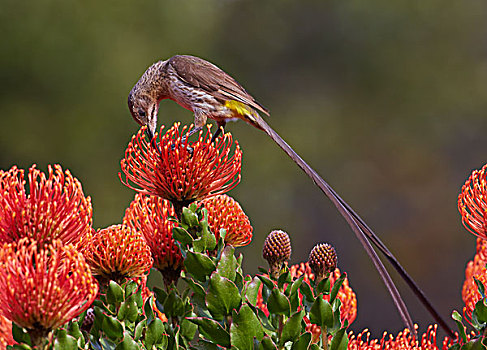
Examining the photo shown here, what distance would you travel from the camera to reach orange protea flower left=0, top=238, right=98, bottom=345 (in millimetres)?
1139

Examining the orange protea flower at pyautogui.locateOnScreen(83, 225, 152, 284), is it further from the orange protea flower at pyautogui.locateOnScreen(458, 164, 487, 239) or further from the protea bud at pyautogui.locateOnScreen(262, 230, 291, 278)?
the orange protea flower at pyautogui.locateOnScreen(458, 164, 487, 239)

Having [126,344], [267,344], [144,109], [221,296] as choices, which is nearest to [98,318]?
[126,344]

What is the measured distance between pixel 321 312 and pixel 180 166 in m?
0.49

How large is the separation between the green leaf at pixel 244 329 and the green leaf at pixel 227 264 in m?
0.10

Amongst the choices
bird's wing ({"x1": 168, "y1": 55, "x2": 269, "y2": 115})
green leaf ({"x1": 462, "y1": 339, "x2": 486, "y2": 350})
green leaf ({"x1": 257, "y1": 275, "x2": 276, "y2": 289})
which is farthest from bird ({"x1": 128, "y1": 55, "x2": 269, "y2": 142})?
green leaf ({"x1": 462, "y1": 339, "x2": 486, "y2": 350})

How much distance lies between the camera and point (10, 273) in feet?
3.76

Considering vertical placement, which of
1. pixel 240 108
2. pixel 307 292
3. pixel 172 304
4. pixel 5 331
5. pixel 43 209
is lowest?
pixel 307 292

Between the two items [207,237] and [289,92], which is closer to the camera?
[207,237]

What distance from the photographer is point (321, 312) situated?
130 cm

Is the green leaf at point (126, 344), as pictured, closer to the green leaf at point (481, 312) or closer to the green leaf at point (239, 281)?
the green leaf at point (239, 281)

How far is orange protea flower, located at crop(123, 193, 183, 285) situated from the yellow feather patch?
144 centimetres

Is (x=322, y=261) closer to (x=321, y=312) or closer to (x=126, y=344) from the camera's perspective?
(x=321, y=312)

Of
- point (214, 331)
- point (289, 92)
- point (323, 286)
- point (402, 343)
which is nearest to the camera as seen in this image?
point (214, 331)

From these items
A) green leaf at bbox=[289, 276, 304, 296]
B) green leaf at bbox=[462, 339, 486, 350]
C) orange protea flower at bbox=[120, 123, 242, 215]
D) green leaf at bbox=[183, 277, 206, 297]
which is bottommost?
green leaf at bbox=[462, 339, 486, 350]
